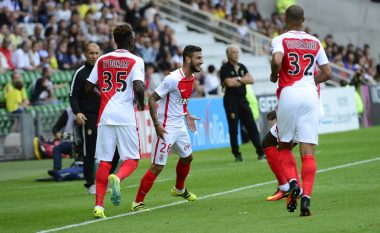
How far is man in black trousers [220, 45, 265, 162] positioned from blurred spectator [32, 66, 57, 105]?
7259mm

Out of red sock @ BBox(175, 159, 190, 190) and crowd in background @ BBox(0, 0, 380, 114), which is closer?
red sock @ BBox(175, 159, 190, 190)

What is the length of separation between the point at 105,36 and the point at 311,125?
65.2 ft

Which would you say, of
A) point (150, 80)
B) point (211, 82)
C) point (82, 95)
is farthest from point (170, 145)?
point (211, 82)

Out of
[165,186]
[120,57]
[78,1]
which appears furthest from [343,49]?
[120,57]

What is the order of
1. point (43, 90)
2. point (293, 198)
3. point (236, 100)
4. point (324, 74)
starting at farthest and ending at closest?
point (43, 90)
point (236, 100)
point (324, 74)
point (293, 198)

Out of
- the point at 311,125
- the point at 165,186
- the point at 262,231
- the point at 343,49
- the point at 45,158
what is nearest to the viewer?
the point at 262,231

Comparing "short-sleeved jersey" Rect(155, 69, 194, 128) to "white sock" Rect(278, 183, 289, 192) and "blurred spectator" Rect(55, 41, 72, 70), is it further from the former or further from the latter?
"blurred spectator" Rect(55, 41, 72, 70)

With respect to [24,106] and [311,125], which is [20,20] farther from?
[311,125]

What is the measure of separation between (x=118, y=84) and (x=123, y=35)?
0.60 metres

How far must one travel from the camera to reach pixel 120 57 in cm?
1298

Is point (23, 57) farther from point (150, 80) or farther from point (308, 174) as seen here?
point (308, 174)

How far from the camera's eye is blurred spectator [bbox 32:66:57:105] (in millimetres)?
27547

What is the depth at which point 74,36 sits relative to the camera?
30.4m

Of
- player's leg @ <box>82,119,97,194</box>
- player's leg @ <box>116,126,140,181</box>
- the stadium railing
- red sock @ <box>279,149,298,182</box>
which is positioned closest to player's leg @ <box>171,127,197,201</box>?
player's leg @ <box>116,126,140,181</box>
